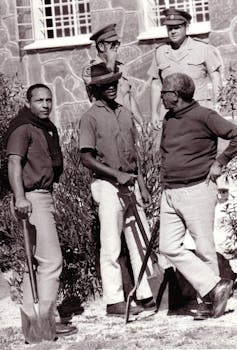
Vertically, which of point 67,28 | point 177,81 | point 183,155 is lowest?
point 183,155

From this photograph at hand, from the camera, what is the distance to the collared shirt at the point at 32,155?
24.1ft

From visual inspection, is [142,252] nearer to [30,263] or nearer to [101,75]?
[30,263]

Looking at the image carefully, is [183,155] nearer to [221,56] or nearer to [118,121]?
[118,121]

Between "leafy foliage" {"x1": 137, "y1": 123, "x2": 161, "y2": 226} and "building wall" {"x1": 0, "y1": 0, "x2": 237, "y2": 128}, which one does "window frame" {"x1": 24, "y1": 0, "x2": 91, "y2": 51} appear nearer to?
"building wall" {"x1": 0, "y1": 0, "x2": 237, "y2": 128}

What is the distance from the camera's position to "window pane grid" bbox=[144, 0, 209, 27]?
15.7 meters

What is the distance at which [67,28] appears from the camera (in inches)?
648

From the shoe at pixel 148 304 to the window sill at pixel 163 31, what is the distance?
302 inches

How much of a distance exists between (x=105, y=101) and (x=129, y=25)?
769 centimetres

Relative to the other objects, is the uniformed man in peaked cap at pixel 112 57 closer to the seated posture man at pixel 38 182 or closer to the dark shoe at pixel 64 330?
the seated posture man at pixel 38 182

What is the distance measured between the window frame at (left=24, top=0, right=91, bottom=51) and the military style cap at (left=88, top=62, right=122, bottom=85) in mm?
7517

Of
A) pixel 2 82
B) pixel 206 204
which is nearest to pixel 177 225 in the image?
pixel 206 204

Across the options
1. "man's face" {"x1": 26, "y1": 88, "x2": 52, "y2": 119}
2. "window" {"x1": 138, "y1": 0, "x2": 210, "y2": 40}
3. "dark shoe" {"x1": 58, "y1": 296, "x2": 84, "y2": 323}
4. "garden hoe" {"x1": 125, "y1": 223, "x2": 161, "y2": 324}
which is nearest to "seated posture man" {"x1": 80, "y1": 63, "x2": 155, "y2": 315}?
"garden hoe" {"x1": 125, "y1": 223, "x2": 161, "y2": 324}

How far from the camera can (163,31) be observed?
50.6 ft

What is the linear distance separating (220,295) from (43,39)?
968cm
